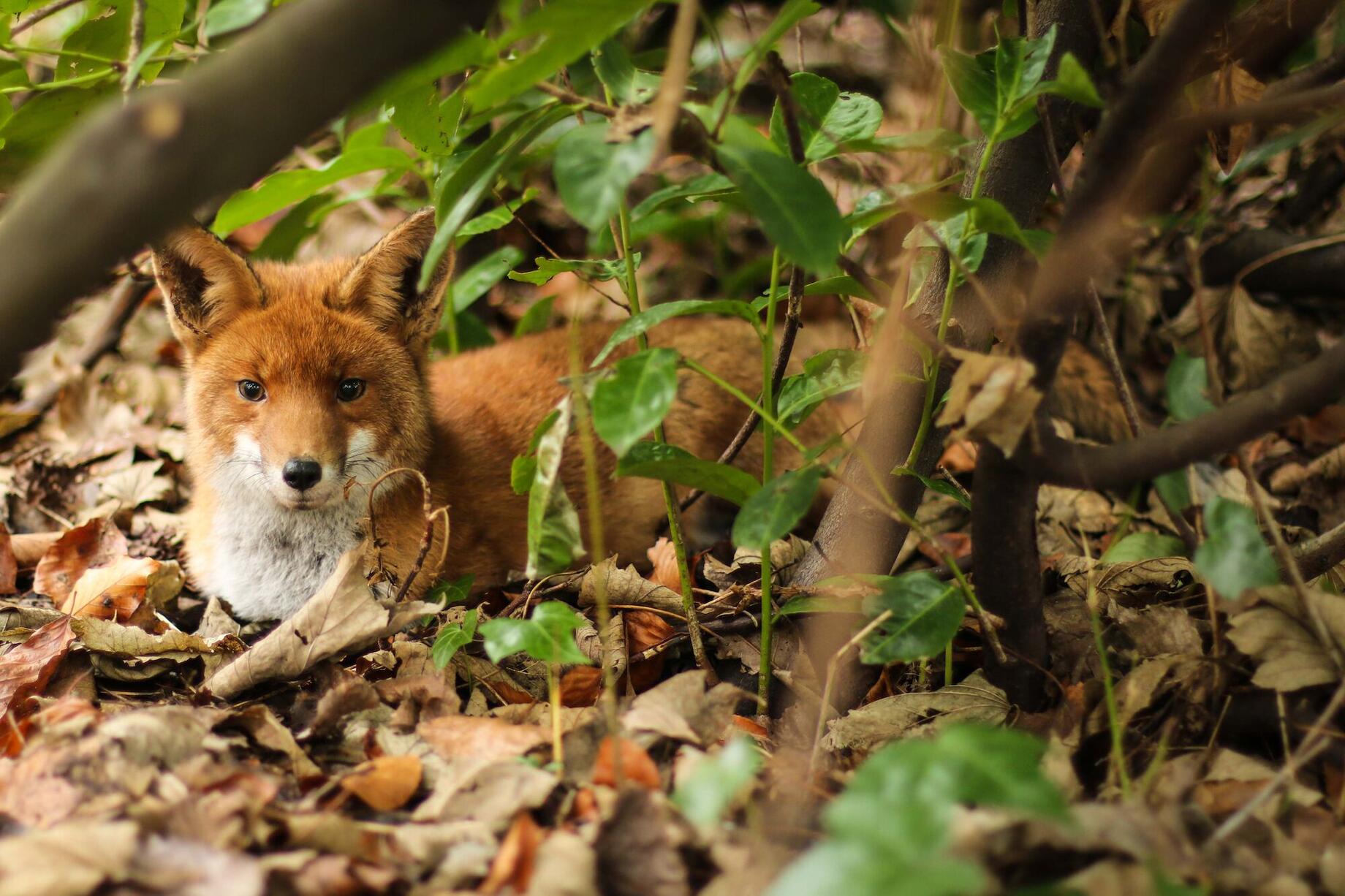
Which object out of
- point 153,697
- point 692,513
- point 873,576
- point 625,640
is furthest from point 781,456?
point 153,697

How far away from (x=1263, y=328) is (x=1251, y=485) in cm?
270

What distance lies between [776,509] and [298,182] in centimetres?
262

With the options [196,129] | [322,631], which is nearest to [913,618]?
[322,631]

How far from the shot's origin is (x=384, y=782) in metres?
2.43

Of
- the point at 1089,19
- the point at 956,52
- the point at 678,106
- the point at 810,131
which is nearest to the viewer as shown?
the point at 678,106

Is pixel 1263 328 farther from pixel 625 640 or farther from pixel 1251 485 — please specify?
pixel 625 640

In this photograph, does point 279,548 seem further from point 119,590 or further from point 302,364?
point 302,364

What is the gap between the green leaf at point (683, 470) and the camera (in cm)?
262

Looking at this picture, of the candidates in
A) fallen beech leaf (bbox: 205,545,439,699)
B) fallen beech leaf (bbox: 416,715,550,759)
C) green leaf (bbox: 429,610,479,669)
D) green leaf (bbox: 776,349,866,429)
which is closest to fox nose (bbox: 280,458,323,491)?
fallen beech leaf (bbox: 205,545,439,699)

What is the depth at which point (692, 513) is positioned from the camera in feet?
16.1

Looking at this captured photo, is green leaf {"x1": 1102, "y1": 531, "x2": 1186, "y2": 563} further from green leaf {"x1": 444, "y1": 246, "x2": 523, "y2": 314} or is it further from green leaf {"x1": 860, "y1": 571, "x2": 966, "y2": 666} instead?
green leaf {"x1": 444, "y1": 246, "x2": 523, "y2": 314}

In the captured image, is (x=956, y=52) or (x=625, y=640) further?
(x=625, y=640)

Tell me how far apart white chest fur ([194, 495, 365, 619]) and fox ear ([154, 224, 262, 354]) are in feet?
2.35

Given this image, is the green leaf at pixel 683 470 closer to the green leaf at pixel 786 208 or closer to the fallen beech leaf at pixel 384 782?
the green leaf at pixel 786 208
